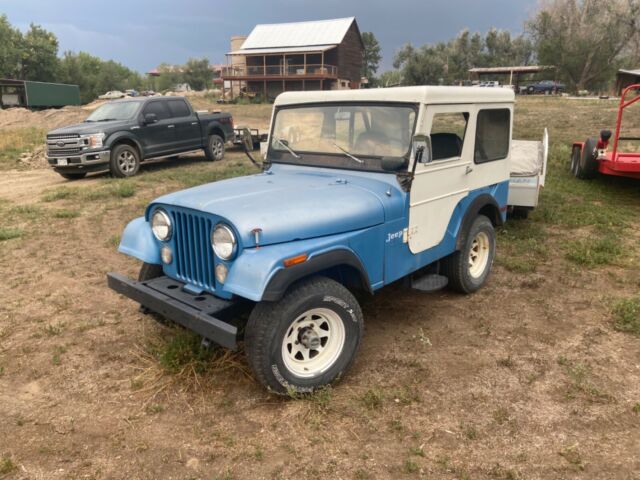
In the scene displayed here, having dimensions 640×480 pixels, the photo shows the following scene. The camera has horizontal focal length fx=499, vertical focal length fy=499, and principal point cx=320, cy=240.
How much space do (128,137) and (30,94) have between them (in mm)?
33869

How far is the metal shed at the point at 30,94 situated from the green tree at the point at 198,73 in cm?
4465

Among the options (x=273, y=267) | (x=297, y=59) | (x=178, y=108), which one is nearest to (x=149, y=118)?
(x=178, y=108)

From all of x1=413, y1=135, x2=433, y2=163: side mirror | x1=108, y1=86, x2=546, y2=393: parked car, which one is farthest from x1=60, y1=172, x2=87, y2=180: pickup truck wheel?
x1=413, y1=135, x2=433, y2=163: side mirror

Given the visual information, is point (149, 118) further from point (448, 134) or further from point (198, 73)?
point (198, 73)

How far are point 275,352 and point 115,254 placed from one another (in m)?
4.19

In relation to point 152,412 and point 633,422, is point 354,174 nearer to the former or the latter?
point 152,412

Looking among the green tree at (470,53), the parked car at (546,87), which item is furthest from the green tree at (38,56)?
the parked car at (546,87)

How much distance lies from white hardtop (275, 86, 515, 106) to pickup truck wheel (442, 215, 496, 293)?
122 centimetres

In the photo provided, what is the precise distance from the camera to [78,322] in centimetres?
463

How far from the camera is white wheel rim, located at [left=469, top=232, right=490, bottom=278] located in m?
5.23

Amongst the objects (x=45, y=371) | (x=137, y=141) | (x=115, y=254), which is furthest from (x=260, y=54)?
(x=45, y=371)

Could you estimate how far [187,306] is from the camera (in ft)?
10.9

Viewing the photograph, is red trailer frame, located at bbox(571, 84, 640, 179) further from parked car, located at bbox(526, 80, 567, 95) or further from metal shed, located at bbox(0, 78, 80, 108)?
parked car, located at bbox(526, 80, 567, 95)

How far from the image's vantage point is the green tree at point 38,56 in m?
55.3
